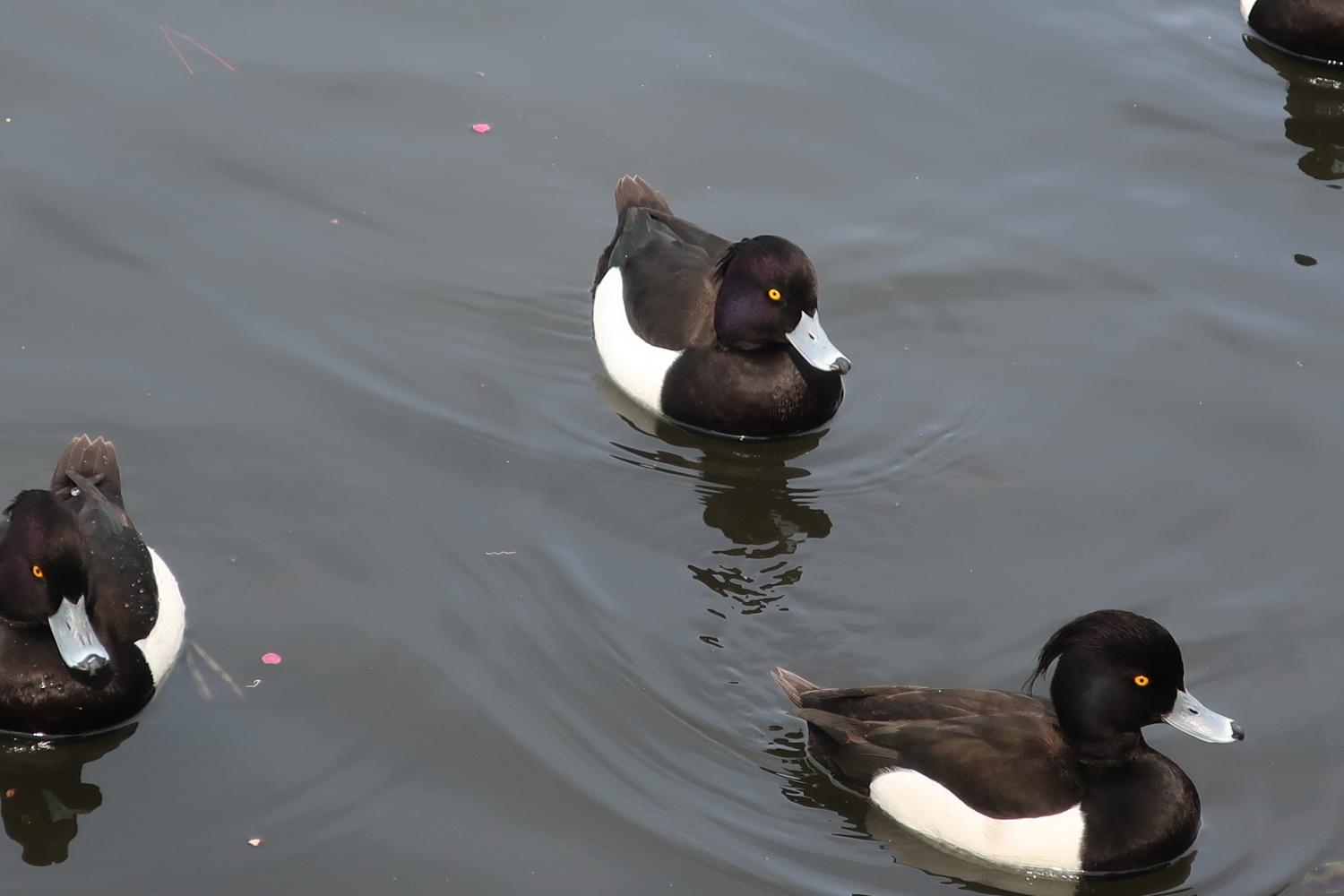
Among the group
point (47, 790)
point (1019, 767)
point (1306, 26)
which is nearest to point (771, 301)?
point (1019, 767)

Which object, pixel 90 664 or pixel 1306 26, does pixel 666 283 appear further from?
pixel 1306 26

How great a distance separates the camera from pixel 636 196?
367 inches

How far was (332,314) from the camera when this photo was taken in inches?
349

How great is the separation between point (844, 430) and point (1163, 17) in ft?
15.5

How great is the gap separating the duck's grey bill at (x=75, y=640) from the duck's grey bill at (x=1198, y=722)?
360 centimetres

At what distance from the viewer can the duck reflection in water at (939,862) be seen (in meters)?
6.12

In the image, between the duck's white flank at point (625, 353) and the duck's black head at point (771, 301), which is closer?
the duck's black head at point (771, 301)

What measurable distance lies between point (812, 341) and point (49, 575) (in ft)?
12.0

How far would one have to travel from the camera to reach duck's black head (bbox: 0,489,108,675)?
611cm

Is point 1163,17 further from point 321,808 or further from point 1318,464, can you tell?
point 321,808

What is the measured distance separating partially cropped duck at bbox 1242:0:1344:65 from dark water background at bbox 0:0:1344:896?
182 millimetres

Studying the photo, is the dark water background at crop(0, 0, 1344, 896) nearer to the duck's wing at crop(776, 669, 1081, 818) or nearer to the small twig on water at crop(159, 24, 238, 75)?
the small twig on water at crop(159, 24, 238, 75)

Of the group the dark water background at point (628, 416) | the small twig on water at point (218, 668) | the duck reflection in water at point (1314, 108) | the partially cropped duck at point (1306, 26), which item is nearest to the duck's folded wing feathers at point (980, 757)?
the dark water background at point (628, 416)

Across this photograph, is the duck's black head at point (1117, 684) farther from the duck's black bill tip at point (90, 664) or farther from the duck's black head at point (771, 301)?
the duck's black bill tip at point (90, 664)
